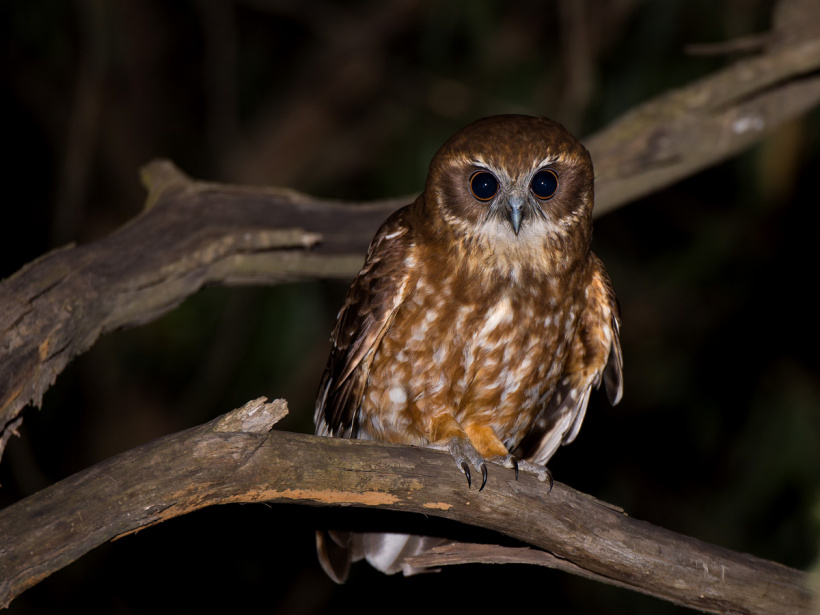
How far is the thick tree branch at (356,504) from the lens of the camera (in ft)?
6.41

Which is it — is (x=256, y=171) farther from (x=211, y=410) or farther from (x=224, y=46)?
(x=211, y=410)

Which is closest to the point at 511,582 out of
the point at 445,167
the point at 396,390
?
the point at 396,390

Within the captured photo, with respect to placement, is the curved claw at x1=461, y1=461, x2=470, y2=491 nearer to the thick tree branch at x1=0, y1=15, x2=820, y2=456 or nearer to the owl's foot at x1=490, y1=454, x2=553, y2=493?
the owl's foot at x1=490, y1=454, x2=553, y2=493

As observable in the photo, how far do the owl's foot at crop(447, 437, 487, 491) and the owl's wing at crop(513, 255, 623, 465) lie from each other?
0.62m

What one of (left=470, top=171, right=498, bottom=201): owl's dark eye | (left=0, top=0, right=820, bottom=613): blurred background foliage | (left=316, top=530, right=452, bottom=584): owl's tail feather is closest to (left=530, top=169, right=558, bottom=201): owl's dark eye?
(left=470, top=171, right=498, bottom=201): owl's dark eye

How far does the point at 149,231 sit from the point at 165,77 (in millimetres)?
3591

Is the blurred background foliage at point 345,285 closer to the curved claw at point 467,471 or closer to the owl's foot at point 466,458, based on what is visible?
the owl's foot at point 466,458

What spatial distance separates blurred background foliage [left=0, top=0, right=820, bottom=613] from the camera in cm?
541

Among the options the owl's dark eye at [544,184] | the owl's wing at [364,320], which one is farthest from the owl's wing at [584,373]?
the owl's wing at [364,320]

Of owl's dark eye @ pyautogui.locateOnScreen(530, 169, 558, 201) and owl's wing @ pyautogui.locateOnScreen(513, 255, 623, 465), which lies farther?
owl's wing @ pyautogui.locateOnScreen(513, 255, 623, 465)

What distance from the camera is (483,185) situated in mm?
2758

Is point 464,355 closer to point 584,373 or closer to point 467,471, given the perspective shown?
point 467,471

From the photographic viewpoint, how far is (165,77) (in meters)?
6.41

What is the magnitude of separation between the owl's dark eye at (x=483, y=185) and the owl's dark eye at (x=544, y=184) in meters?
0.13
